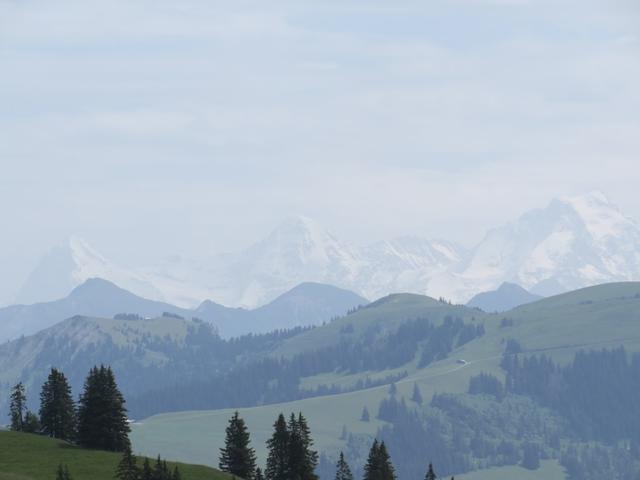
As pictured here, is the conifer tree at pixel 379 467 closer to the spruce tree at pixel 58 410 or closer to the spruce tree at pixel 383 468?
the spruce tree at pixel 383 468

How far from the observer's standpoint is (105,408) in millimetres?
173375

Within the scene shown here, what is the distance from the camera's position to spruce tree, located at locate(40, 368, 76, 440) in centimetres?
18438

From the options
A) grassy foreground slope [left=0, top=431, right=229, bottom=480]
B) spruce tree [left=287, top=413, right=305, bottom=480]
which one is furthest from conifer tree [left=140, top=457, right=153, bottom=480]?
spruce tree [left=287, top=413, right=305, bottom=480]

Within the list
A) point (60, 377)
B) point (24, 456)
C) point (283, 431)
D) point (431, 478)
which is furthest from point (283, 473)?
point (60, 377)

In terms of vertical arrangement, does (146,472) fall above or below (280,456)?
below

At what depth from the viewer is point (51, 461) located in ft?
511

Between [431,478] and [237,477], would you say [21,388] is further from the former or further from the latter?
[431,478]

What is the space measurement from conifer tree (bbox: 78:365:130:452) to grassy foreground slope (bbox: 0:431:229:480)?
3.34 meters

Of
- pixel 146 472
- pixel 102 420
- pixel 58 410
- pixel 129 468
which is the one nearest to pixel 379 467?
pixel 102 420

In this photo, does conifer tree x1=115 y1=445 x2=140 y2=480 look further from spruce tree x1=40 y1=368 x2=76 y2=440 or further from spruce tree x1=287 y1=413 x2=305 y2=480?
spruce tree x1=40 y1=368 x2=76 y2=440

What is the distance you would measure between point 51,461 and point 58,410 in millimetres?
29925

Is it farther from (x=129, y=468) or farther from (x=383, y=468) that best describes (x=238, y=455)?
(x=129, y=468)

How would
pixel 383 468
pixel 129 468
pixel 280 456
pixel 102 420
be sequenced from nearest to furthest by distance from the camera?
pixel 129 468, pixel 383 468, pixel 280 456, pixel 102 420

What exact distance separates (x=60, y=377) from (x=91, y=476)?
40.1m
